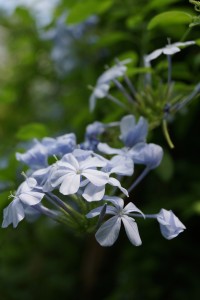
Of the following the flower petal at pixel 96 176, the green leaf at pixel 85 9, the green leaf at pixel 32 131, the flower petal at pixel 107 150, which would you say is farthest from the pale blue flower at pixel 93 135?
the green leaf at pixel 85 9

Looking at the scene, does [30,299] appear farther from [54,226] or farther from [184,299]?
[184,299]

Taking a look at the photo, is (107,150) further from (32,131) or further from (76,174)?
(32,131)

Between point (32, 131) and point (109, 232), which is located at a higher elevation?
point (32, 131)

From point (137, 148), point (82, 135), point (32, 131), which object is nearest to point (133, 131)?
point (137, 148)

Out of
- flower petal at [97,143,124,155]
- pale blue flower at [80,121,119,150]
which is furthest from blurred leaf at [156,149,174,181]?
flower petal at [97,143,124,155]

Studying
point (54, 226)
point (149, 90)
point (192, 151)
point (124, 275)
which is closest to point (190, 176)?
point (192, 151)

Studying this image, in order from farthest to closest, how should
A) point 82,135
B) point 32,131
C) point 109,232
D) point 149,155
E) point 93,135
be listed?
1. point 82,135
2. point 32,131
3. point 93,135
4. point 149,155
5. point 109,232

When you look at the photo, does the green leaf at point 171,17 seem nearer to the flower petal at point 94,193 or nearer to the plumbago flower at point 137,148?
the plumbago flower at point 137,148
